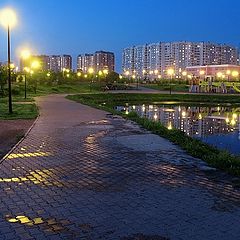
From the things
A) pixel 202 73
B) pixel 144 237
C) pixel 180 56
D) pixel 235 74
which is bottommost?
pixel 144 237

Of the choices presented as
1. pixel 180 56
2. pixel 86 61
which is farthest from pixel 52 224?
pixel 86 61

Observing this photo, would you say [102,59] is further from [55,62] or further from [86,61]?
[55,62]

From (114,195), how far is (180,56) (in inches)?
5797

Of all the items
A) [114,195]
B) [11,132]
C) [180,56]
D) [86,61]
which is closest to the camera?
[114,195]

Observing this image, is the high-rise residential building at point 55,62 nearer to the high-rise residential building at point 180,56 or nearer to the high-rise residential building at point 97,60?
the high-rise residential building at point 97,60

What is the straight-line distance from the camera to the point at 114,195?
6375 mm

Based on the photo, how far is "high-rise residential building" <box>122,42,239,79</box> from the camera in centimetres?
14888

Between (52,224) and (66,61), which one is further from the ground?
(66,61)

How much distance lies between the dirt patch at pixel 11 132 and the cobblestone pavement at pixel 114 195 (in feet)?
2.31

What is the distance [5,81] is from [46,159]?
33700 millimetres

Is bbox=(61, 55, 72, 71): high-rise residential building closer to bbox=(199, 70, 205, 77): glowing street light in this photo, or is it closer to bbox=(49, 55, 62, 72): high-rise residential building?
bbox=(49, 55, 62, 72): high-rise residential building

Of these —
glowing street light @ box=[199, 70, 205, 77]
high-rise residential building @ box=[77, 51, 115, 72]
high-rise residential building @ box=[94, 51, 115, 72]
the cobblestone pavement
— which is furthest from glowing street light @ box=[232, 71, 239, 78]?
high-rise residential building @ box=[94, 51, 115, 72]

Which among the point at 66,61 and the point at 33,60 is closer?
the point at 33,60

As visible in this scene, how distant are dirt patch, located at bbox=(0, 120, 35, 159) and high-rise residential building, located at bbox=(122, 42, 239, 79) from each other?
120594 mm
